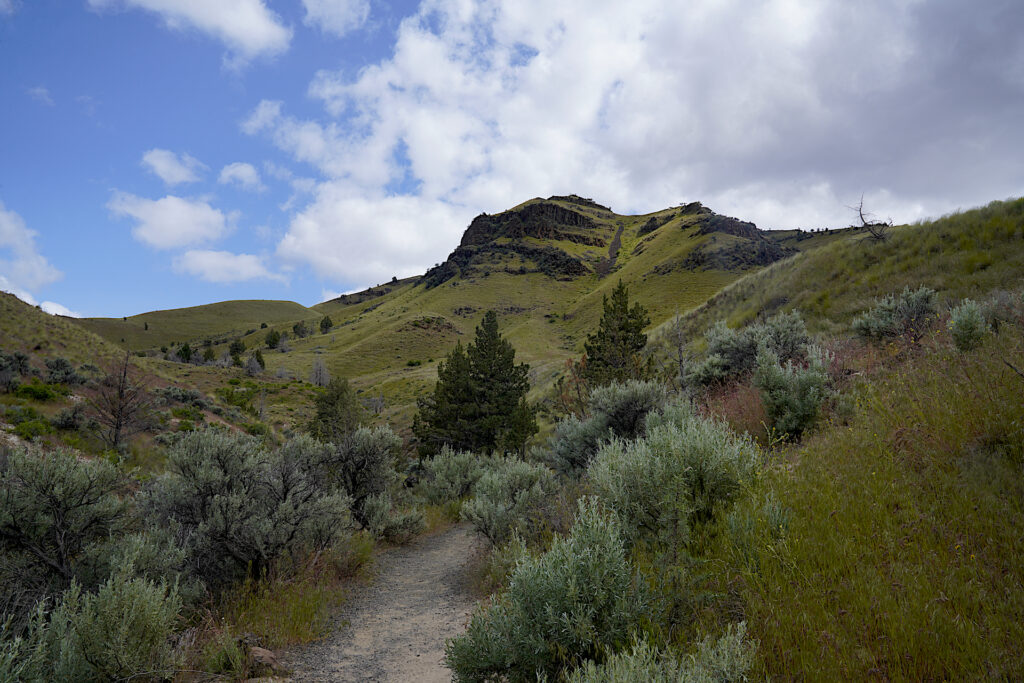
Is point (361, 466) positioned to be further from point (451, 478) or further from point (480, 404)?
point (480, 404)

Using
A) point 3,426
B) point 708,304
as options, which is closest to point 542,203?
point 708,304

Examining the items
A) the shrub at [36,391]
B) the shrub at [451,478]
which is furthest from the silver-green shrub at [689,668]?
the shrub at [36,391]

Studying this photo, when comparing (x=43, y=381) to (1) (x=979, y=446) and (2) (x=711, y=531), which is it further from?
(1) (x=979, y=446)

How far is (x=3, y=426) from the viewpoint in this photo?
42.8ft

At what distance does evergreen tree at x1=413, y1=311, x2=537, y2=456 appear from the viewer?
55.1 feet

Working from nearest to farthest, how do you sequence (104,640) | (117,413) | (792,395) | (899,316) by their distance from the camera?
1. (104,640)
2. (792,395)
3. (899,316)
4. (117,413)

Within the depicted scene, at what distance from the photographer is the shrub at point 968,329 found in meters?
5.46

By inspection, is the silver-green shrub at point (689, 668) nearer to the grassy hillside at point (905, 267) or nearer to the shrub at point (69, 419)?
the grassy hillside at point (905, 267)

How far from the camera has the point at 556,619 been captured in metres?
2.64

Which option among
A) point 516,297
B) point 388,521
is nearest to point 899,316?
point 388,521

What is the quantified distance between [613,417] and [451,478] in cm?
607

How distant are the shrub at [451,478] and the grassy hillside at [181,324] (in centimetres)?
14439

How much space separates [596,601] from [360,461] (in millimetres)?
8330

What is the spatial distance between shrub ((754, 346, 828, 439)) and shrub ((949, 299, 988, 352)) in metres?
1.52
